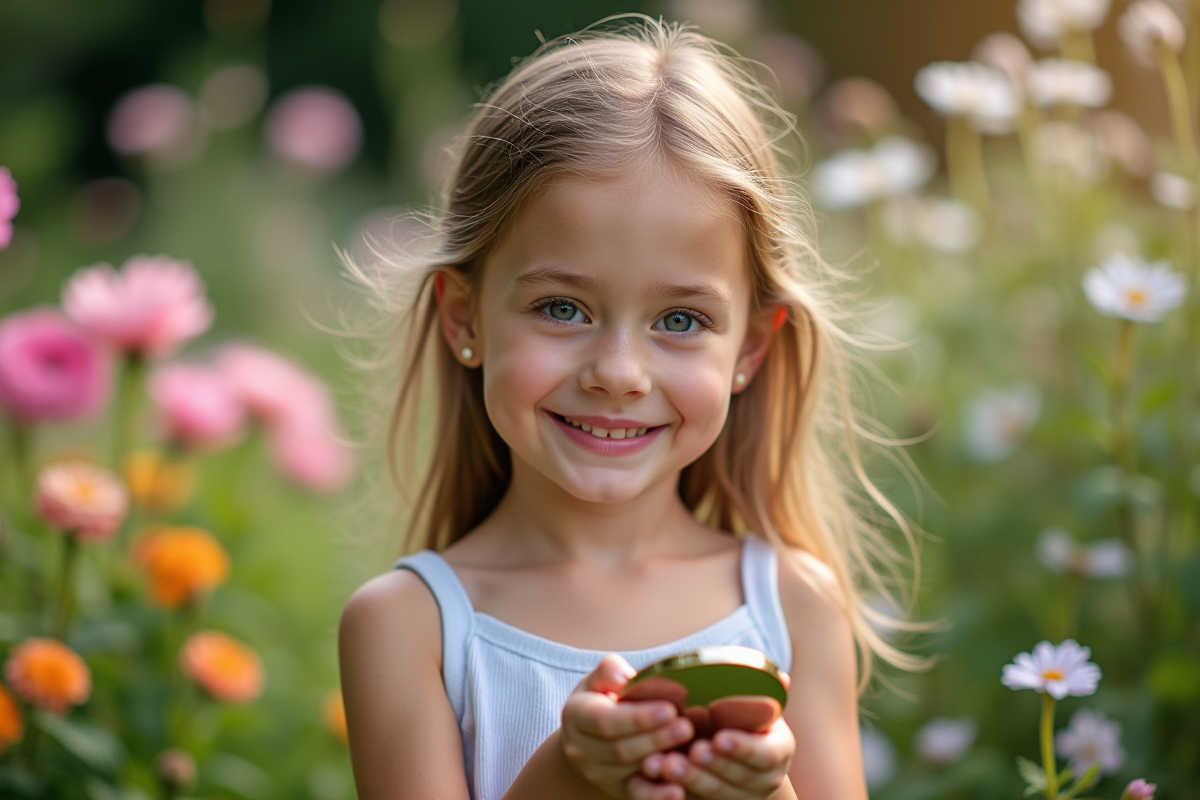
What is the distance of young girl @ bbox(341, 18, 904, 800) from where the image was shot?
3.85ft

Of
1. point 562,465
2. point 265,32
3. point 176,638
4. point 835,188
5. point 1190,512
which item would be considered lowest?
point 176,638

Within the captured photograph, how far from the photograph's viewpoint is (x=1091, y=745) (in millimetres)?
1510

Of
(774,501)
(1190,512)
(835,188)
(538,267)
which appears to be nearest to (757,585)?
(774,501)

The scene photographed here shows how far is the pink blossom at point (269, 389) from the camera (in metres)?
2.16

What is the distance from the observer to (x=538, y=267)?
1185mm

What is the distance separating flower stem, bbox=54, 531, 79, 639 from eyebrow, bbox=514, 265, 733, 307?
32.4 inches

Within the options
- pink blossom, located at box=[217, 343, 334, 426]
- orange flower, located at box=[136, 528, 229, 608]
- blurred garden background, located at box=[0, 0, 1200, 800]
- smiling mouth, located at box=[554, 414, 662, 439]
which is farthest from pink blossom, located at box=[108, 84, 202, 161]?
smiling mouth, located at box=[554, 414, 662, 439]

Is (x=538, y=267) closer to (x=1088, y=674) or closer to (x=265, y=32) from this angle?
(x=1088, y=674)

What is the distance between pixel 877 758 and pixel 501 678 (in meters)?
0.83

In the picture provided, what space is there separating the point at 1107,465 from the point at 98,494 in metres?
1.56

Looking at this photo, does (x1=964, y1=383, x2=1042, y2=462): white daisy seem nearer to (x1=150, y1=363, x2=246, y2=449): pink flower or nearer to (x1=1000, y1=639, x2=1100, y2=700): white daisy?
(x1=1000, y1=639, x2=1100, y2=700): white daisy

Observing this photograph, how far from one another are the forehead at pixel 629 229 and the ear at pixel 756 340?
17cm

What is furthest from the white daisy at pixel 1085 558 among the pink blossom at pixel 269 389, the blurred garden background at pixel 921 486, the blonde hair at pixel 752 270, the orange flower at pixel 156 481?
the orange flower at pixel 156 481

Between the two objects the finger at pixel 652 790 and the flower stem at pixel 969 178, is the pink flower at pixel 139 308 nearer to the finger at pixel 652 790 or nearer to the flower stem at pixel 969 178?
the finger at pixel 652 790
